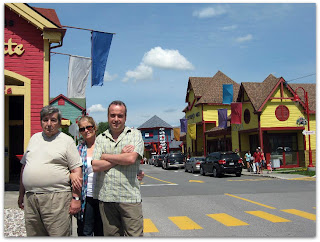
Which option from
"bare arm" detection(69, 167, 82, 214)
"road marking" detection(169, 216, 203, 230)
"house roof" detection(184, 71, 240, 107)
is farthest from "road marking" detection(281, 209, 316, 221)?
"house roof" detection(184, 71, 240, 107)

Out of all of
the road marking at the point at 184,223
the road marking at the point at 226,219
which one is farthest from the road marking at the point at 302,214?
the road marking at the point at 184,223

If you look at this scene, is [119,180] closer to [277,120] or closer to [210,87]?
[277,120]

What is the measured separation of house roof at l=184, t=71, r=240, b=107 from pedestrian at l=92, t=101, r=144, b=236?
128 feet

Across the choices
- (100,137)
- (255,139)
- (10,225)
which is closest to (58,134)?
(100,137)

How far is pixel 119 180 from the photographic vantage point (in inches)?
159

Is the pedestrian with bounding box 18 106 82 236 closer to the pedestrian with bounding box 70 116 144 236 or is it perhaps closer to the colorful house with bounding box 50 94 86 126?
the pedestrian with bounding box 70 116 144 236

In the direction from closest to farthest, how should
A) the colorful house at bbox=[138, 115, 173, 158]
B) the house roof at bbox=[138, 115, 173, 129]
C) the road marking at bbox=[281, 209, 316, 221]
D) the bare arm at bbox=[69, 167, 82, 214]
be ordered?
the bare arm at bbox=[69, 167, 82, 214] < the road marking at bbox=[281, 209, 316, 221] < the colorful house at bbox=[138, 115, 173, 158] < the house roof at bbox=[138, 115, 173, 129]

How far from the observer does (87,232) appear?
175 inches

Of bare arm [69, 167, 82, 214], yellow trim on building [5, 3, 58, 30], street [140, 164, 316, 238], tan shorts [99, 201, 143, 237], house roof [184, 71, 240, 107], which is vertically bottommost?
street [140, 164, 316, 238]

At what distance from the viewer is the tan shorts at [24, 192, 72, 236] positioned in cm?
408

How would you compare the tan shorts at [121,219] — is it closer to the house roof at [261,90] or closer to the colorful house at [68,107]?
the house roof at [261,90]

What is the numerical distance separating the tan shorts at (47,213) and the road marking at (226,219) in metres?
4.57

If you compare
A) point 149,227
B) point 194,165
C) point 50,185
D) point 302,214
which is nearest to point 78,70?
point 149,227

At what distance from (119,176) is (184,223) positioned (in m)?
4.47
